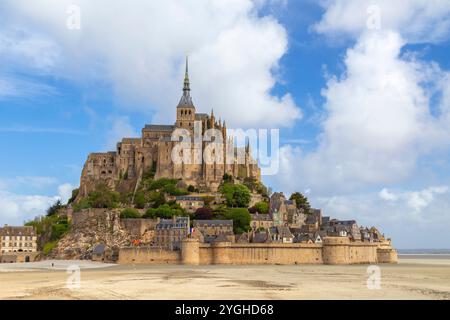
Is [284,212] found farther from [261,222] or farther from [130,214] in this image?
[130,214]

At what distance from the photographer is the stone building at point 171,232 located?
66.8 metres

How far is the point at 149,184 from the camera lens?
86.4 m

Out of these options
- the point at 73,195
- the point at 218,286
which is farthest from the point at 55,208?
the point at 218,286

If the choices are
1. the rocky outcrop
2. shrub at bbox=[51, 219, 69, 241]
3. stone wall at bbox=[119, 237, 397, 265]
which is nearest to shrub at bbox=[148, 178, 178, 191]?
the rocky outcrop

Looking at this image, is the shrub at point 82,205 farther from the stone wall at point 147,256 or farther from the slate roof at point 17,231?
the stone wall at point 147,256

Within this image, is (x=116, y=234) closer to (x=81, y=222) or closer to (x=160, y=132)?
(x=81, y=222)

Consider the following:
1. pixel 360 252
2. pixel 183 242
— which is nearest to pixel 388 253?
pixel 360 252

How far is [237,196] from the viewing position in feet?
261

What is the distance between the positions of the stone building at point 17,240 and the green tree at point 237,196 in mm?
26159

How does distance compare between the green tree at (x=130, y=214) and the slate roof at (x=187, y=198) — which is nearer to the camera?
the green tree at (x=130, y=214)

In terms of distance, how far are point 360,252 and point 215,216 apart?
740 inches

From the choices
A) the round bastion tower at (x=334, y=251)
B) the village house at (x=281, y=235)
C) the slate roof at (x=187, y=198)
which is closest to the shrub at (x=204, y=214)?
the slate roof at (x=187, y=198)

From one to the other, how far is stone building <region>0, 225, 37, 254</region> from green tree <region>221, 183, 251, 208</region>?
26.2 m
